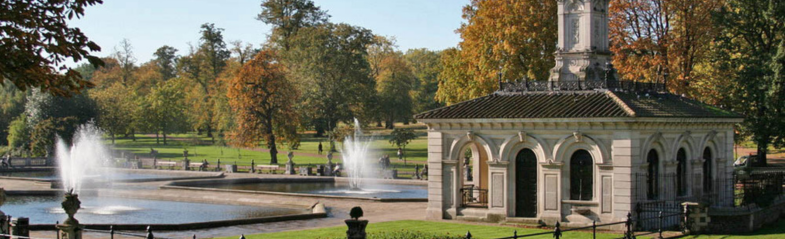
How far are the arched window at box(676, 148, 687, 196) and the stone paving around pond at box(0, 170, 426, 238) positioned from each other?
887 cm

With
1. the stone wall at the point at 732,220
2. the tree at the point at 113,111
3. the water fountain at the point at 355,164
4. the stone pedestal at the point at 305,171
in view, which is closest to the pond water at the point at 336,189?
the water fountain at the point at 355,164

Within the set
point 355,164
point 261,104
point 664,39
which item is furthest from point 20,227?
point 261,104

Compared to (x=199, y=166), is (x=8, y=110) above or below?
above

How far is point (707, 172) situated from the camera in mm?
34031

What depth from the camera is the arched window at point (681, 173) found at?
105 feet

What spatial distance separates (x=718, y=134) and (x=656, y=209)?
18.7 ft

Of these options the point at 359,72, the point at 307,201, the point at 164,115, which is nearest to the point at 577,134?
the point at 307,201

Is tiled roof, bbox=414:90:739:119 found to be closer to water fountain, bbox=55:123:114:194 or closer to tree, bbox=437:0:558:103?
tree, bbox=437:0:558:103

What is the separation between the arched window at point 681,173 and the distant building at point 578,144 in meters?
0.03

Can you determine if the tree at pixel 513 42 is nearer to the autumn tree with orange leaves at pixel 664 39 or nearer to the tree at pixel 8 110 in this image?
the autumn tree with orange leaves at pixel 664 39

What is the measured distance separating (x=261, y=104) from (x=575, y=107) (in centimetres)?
4300

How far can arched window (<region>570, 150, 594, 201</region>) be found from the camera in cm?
3022

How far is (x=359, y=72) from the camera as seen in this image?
83688mm

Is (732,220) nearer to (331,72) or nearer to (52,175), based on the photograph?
(52,175)
